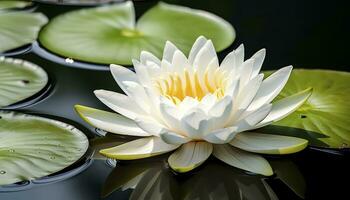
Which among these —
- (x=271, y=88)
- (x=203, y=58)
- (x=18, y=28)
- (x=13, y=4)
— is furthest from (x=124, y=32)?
(x=271, y=88)

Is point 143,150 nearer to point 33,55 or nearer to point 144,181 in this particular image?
point 144,181

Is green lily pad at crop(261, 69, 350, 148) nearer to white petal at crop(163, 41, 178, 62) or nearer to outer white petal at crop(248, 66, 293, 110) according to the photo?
outer white petal at crop(248, 66, 293, 110)

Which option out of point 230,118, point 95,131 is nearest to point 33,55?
point 95,131

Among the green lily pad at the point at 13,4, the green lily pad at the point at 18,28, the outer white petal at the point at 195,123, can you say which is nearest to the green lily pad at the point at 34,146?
the outer white petal at the point at 195,123

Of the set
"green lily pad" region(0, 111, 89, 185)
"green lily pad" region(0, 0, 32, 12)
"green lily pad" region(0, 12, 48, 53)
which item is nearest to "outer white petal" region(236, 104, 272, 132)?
"green lily pad" region(0, 111, 89, 185)

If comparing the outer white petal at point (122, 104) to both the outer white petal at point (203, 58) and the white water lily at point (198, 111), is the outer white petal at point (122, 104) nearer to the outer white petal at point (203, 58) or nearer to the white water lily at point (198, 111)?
the white water lily at point (198, 111)

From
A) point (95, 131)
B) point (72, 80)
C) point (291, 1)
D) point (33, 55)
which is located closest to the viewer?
point (95, 131)

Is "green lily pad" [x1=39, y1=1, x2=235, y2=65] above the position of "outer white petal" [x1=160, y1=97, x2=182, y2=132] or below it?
below
